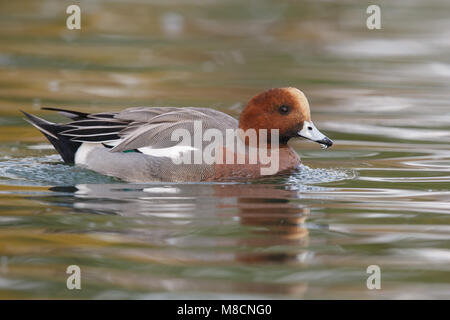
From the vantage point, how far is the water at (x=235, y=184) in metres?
4.89

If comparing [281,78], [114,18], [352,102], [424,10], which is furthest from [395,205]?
[424,10]

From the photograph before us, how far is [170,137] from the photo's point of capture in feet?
23.2

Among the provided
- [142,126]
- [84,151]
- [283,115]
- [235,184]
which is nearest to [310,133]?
[283,115]

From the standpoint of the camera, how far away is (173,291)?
15.1ft

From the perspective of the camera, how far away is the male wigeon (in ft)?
23.0

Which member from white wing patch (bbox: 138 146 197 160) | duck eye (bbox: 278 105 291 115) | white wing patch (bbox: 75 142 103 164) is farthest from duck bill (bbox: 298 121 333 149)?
white wing patch (bbox: 75 142 103 164)

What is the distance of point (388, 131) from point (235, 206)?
3156 millimetres

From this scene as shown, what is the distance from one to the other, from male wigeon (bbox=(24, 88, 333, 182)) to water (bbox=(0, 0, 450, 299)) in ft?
0.52

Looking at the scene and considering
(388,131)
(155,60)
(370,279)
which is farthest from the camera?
(155,60)

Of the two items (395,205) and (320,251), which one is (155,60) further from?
(320,251)

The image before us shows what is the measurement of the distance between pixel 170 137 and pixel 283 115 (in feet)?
2.81

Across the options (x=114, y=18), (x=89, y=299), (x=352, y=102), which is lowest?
(x=89, y=299)

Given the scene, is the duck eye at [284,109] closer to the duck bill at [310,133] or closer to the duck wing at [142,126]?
the duck bill at [310,133]

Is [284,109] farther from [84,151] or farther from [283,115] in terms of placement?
[84,151]
